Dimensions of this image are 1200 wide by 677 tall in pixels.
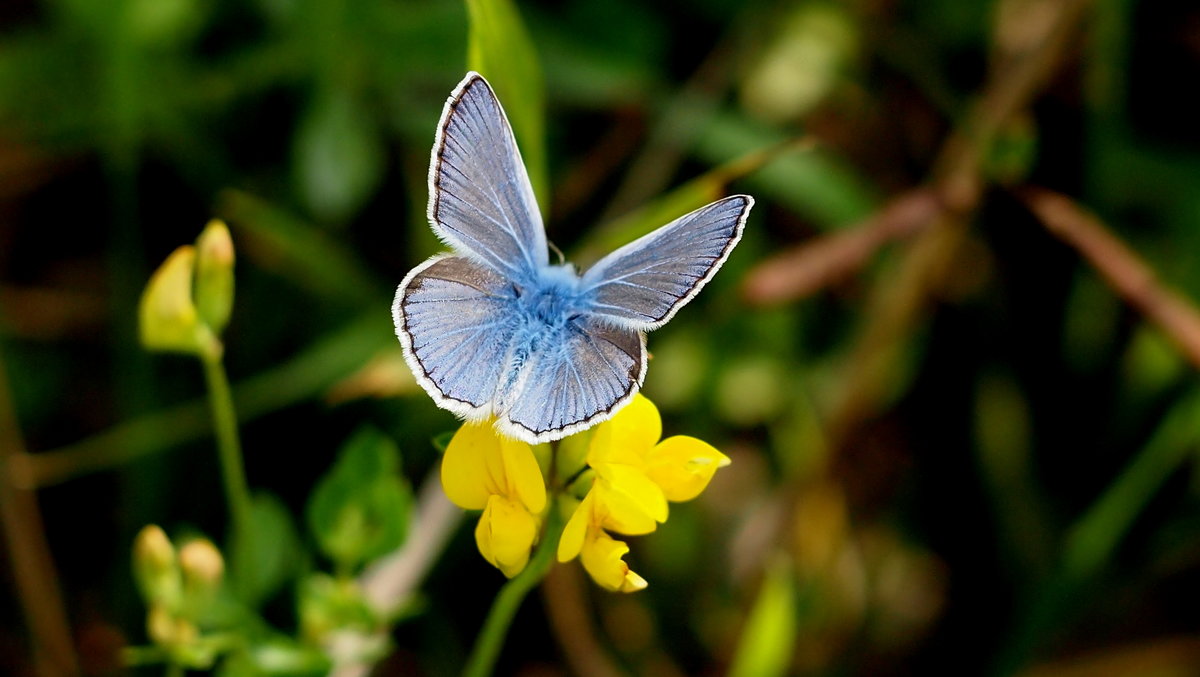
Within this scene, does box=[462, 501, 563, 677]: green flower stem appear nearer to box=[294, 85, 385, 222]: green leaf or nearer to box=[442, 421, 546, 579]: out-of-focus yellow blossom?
box=[442, 421, 546, 579]: out-of-focus yellow blossom

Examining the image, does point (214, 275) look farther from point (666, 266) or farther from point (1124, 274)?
point (1124, 274)

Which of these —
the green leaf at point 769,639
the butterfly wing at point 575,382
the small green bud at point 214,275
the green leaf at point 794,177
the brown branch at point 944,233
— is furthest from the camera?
the green leaf at point 794,177

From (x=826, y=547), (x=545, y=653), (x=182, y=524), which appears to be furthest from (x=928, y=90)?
(x=182, y=524)

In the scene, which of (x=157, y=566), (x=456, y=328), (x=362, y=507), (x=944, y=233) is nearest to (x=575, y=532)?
(x=456, y=328)

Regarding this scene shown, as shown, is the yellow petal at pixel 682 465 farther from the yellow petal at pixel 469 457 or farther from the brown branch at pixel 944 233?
the brown branch at pixel 944 233

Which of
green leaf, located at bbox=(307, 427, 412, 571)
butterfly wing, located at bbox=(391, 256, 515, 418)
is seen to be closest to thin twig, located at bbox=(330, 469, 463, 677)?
green leaf, located at bbox=(307, 427, 412, 571)

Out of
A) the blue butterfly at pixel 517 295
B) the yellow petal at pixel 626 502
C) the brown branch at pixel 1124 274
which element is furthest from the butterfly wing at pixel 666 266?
the brown branch at pixel 1124 274
